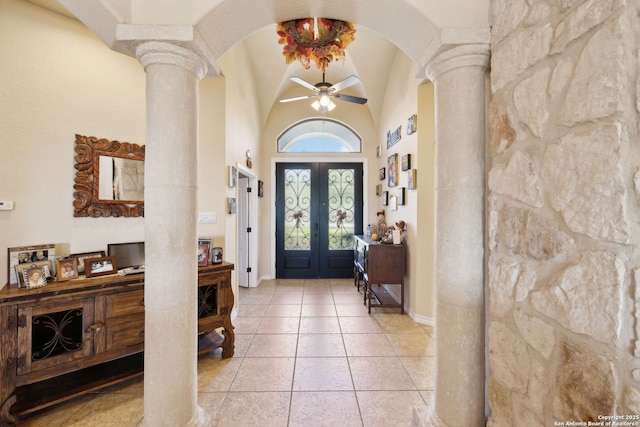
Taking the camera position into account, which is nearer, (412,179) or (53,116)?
A: (53,116)

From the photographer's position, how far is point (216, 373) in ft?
7.40

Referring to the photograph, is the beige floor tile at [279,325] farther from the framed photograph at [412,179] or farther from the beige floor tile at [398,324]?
the framed photograph at [412,179]

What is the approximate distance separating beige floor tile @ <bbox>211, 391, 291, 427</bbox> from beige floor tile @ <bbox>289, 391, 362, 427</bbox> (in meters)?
0.07

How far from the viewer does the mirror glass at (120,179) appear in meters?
2.33

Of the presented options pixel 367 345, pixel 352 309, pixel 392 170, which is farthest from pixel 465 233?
pixel 392 170

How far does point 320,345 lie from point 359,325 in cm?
67

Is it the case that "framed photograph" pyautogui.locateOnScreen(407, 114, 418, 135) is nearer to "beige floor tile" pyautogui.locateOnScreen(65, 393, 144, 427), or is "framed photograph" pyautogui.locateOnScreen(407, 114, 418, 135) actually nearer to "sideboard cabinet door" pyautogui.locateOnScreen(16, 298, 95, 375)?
"sideboard cabinet door" pyautogui.locateOnScreen(16, 298, 95, 375)

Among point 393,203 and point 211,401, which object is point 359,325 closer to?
point 211,401

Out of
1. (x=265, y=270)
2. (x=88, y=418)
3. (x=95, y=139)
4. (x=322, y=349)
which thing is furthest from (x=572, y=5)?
(x=265, y=270)

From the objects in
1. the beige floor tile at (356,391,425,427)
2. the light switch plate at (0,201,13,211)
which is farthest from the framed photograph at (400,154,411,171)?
the light switch plate at (0,201,13,211)

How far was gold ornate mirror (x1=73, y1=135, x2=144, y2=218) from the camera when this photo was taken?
7.23 feet

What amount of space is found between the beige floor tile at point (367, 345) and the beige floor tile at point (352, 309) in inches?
23.5

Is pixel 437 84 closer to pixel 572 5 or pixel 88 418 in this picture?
pixel 572 5

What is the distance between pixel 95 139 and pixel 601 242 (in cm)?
311
